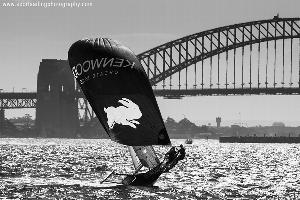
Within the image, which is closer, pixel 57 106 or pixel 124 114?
pixel 124 114

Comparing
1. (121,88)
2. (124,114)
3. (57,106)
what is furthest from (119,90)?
(57,106)

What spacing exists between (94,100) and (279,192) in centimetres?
1213

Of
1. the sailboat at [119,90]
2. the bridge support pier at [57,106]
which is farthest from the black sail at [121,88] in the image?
the bridge support pier at [57,106]

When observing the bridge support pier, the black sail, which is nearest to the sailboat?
the black sail

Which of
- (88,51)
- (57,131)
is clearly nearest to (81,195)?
(88,51)

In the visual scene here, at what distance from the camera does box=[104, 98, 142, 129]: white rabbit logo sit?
34.1 metres

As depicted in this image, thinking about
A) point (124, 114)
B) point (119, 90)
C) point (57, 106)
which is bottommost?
point (57, 106)

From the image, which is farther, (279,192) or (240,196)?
(279,192)

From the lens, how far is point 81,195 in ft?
120

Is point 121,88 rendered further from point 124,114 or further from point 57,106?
point 57,106

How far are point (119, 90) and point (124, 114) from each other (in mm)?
1167

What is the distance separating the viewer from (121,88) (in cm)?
3403

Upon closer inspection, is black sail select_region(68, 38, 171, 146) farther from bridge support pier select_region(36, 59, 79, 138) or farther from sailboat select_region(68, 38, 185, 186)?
bridge support pier select_region(36, 59, 79, 138)

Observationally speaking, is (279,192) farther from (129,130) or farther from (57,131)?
(57,131)
